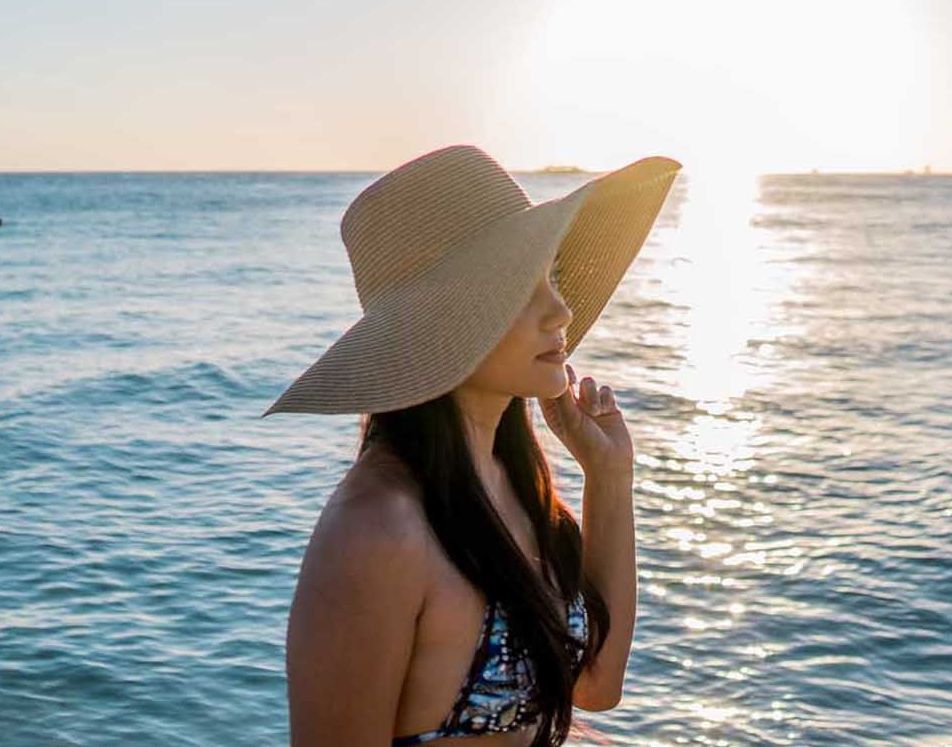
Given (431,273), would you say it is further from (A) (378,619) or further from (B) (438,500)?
(A) (378,619)

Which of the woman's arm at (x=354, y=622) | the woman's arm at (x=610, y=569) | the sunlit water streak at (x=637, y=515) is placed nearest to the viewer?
the woman's arm at (x=354, y=622)

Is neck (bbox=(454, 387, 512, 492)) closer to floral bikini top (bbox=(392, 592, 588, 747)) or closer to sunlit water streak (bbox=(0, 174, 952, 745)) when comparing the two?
floral bikini top (bbox=(392, 592, 588, 747))

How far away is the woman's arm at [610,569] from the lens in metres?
3.27

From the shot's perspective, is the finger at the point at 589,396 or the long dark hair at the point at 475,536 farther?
the finger at the point at 589,396

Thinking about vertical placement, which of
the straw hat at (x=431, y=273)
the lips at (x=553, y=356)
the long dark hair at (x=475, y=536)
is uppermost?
the straw hat at (x=431, y=273)

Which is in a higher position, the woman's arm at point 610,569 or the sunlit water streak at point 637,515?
the woman's arm at point 610,569

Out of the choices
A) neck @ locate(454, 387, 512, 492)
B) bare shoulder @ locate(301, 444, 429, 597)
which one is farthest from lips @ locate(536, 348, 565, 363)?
bare shoulder @ locate(301, 444, 429, 597)

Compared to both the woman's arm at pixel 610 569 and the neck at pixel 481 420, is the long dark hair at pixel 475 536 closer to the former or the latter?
the neck at pixel 481 420

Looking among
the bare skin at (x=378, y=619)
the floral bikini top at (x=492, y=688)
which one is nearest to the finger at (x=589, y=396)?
the bare skin at (x=378, y=619)

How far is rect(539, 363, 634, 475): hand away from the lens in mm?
3350

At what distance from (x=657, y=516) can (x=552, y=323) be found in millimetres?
8832

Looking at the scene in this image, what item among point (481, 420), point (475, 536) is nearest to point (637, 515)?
point (481, 420)

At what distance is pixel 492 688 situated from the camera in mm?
2754

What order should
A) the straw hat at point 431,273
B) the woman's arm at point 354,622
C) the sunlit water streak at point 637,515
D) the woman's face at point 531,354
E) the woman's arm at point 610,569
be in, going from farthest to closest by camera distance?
the sunlit water streak at point 637,515, the woman's arm at point 610,569, the woman's face at point 531,354, the straw hat at point 431,273, the woman's arm at point 354,622
